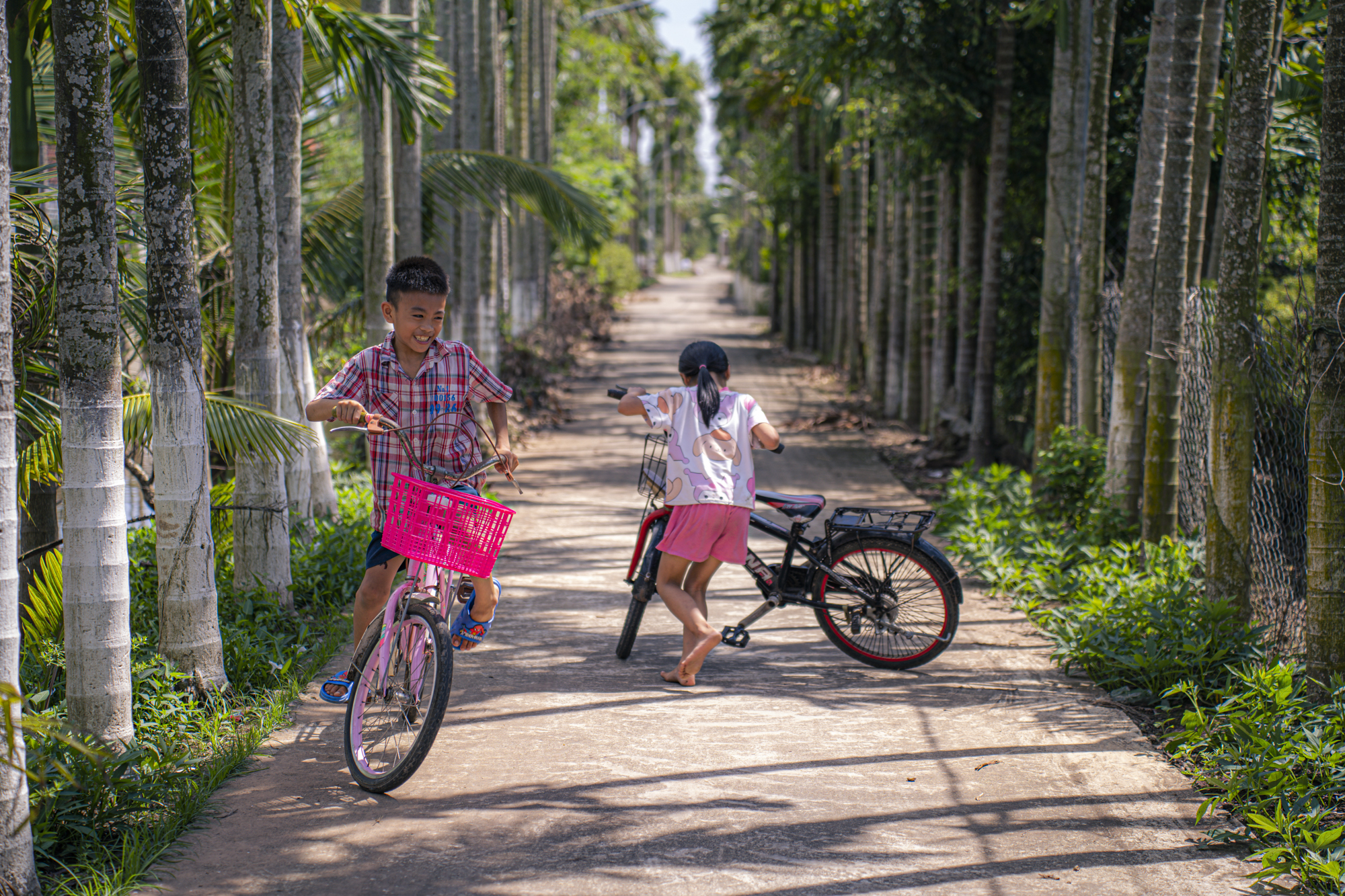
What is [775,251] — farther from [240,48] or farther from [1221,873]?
[1221,873]

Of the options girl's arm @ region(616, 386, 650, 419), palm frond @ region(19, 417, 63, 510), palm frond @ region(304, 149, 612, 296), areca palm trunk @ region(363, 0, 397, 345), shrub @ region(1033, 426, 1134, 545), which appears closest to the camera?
palm frond @ region(19, 417, 63, 510)

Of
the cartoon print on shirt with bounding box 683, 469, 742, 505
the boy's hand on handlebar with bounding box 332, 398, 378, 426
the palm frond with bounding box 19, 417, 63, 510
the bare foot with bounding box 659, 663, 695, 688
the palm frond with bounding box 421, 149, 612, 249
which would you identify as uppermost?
the palm frond with bounding box 421, 149, 612, 249

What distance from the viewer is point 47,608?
5.30 metres

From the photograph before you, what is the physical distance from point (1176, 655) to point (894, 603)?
141 cm

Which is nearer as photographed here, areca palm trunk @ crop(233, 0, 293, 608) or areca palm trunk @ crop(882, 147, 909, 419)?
areca palm trunk @ crop(233, 0, 293, 608)

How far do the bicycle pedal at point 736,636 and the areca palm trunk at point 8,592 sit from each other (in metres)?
3.09

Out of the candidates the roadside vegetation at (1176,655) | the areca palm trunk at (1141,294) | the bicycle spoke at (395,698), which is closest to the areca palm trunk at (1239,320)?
the roadside vegetation at (1176,655)

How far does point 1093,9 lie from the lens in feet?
30.7

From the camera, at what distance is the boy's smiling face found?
4.34 metres

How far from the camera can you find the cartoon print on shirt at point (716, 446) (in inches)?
206

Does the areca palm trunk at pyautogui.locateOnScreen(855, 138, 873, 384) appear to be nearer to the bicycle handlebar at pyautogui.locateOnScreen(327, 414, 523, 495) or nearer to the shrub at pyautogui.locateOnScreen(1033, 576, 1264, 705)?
the shrub at pyautogui.locateOnScreen(1033, 576, 1264, 705)

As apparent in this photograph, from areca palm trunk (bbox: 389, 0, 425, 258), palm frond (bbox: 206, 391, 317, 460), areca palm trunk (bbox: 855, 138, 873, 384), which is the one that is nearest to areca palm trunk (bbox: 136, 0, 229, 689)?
palm frond (bbox: 206, 391, 317, 460)

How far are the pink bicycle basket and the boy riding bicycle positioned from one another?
387 millimetres

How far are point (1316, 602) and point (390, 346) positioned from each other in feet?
14.0
